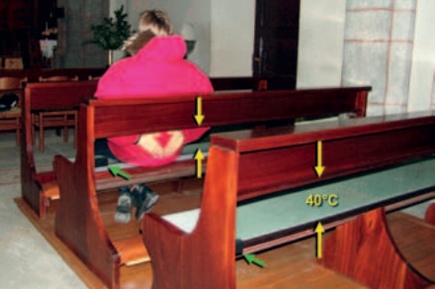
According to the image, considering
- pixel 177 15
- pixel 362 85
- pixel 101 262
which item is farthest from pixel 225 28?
pixel 101 262

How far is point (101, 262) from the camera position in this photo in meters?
2.75

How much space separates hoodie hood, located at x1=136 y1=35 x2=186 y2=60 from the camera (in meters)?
2.96

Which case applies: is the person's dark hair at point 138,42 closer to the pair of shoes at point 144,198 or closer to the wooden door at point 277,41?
the pair of shoes at point 144,198

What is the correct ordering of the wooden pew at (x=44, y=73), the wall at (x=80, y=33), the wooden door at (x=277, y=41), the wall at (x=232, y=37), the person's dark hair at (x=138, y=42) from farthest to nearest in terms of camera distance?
the wall at (x=80, y=33), the wall at (x=232, y=37), the wooden door at (x=277, y=41), the wooden pew at (x=44, y=73), the person's dark hair at (x=138, y=42)

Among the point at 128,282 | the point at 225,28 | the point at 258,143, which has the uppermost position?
the point at 225,28

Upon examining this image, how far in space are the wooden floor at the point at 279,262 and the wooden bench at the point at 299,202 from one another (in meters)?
0.08

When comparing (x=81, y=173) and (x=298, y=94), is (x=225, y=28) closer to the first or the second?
A: (x=298, y=94)

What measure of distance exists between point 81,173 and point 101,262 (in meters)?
0.48

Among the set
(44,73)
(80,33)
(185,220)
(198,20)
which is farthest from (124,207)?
(80,33)

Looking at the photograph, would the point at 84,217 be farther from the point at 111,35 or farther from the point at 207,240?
the point at 111,35

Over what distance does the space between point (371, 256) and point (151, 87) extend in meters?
1.47

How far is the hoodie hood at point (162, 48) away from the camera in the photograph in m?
2.96

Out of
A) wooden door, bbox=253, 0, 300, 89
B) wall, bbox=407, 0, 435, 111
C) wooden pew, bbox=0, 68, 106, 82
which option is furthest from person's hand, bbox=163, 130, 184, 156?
wooden door, bbox=253, 0, 300, 89

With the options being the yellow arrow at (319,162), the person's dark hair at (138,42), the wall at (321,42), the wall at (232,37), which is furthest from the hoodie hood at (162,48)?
the wall at (232,37)
